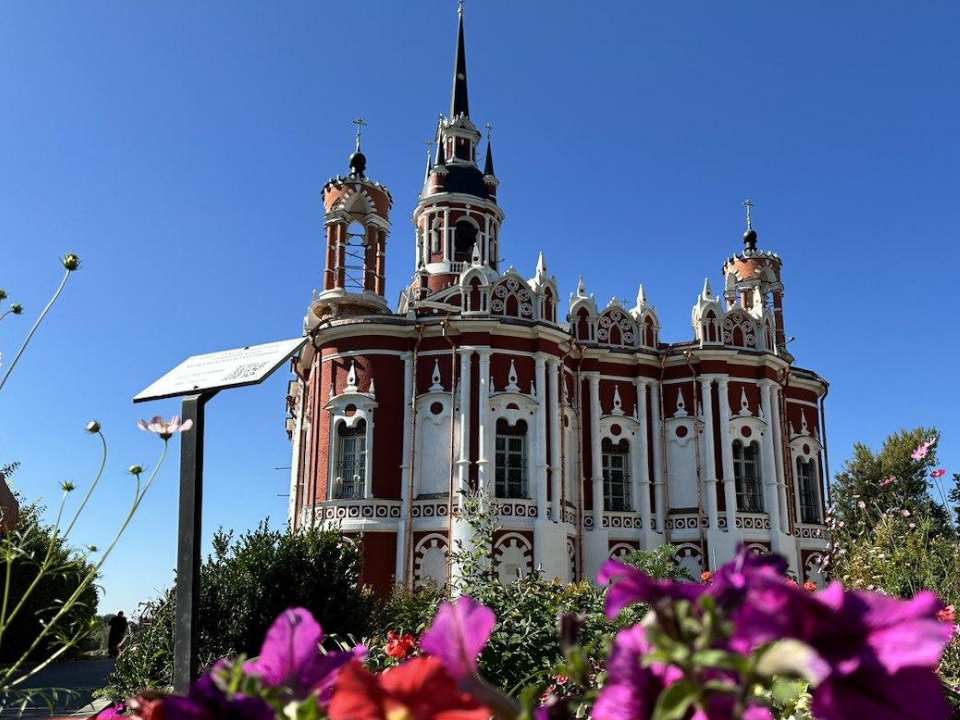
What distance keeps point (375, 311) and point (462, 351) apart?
2814 mm

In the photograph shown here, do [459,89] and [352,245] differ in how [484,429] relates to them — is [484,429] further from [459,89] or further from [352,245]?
[459,89]

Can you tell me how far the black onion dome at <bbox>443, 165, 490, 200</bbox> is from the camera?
2619 cm

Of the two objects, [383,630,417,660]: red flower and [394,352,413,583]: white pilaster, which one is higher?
[394,352,413,583]: white pilaster

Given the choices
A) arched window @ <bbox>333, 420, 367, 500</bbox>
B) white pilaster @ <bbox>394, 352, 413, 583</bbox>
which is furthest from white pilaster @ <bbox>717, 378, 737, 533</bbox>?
arched window @ <bbox>333, 420, 367, 500</bbox>

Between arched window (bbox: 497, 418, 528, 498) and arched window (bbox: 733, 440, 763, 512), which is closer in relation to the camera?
arched window (bbox: 497, 418, 528, 498)

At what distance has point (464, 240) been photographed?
2630cm

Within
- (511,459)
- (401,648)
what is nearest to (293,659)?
(401,648)

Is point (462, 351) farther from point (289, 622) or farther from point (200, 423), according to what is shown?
point (289, 622)

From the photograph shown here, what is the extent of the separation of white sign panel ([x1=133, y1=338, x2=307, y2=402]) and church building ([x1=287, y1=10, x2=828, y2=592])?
12.7m

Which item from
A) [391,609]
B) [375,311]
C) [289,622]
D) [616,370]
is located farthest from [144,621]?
[616,370]

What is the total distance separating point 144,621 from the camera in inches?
367

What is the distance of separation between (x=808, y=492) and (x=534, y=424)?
9027 mm

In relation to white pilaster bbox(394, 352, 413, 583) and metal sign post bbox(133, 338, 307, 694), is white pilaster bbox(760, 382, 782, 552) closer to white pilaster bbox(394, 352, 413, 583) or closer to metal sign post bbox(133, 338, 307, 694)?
white pilaster bbox(394, 352, 413, 583)

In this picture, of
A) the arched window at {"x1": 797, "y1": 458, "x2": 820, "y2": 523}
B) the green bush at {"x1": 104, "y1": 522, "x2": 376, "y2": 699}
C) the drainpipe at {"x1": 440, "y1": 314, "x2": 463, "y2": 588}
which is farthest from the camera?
the arched window at {"x1": 797, "y1": 458, "x2": 820, "y2": 523}
